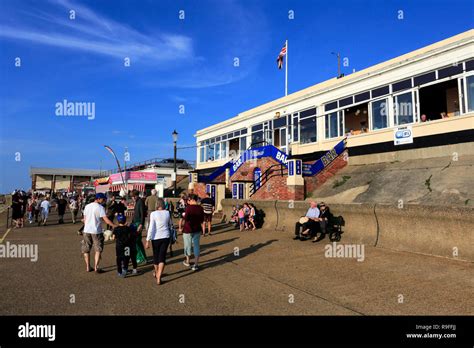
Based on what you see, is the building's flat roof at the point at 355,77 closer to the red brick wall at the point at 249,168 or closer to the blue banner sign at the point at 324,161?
the blue banner sign at the point at 324,161

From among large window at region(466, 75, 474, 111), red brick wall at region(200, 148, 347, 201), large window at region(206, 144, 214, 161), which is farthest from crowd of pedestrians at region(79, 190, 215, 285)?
large window at region(206, 144, 214, 161)

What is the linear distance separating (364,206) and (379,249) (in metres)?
1.39

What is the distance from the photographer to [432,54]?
51.5 feet

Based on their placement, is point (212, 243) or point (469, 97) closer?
point (212, 243)

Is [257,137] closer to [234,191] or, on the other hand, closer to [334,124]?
[234,191]

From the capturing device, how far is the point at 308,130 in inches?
890

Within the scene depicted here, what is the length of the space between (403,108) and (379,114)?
4.53 feet

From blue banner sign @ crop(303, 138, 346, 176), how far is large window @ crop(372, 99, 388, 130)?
1.84m

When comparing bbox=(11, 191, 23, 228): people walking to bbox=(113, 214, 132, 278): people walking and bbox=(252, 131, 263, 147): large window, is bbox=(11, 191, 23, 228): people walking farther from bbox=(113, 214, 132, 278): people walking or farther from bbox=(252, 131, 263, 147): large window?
bbox=(252, 131, 263, 147): large window

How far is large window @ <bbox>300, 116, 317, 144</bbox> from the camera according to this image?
871 inches

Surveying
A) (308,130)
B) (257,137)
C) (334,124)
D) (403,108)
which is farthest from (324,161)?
(257,137)

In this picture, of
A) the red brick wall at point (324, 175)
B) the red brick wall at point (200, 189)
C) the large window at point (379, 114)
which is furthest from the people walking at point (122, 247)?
the red brick wall at point (200, 189)

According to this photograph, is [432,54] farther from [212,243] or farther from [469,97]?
[212,243]
